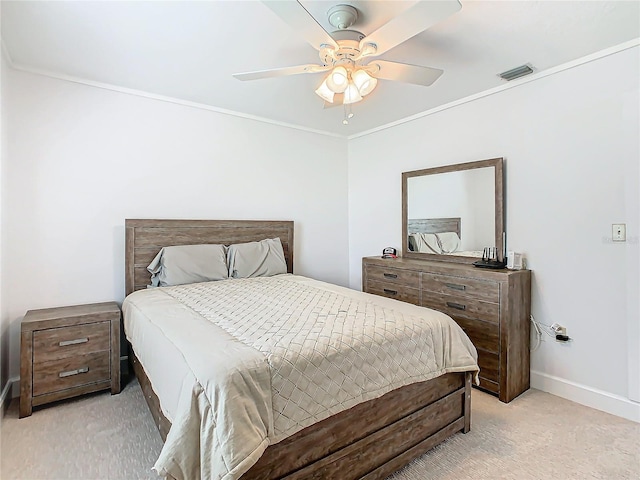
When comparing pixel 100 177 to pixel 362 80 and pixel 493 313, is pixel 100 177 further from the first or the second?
pixel 493 313

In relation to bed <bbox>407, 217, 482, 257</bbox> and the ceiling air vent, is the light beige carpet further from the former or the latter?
the ceiling air vent

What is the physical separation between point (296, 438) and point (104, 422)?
5.12 feet

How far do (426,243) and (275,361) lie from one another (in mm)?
2589

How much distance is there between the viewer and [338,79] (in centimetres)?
199

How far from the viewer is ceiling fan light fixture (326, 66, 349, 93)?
6.44ft

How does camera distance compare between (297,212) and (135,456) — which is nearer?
(135,456)

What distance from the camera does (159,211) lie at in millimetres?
3193

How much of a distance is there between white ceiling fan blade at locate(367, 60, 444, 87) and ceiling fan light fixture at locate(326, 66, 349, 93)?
0.55 feet

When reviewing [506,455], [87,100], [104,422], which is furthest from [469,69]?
[104,422]

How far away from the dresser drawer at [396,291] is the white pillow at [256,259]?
0.98m

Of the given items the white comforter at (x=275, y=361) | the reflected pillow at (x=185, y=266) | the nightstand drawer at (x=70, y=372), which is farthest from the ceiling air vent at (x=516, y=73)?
the nightstand drawer at (x=70, y=372)

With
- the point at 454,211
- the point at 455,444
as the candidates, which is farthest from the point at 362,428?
the point at 454,211

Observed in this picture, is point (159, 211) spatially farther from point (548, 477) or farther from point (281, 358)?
point (548, 477)

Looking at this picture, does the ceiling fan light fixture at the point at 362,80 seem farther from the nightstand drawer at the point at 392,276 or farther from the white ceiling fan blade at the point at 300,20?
the nightstand drawer at the point at 392,276
